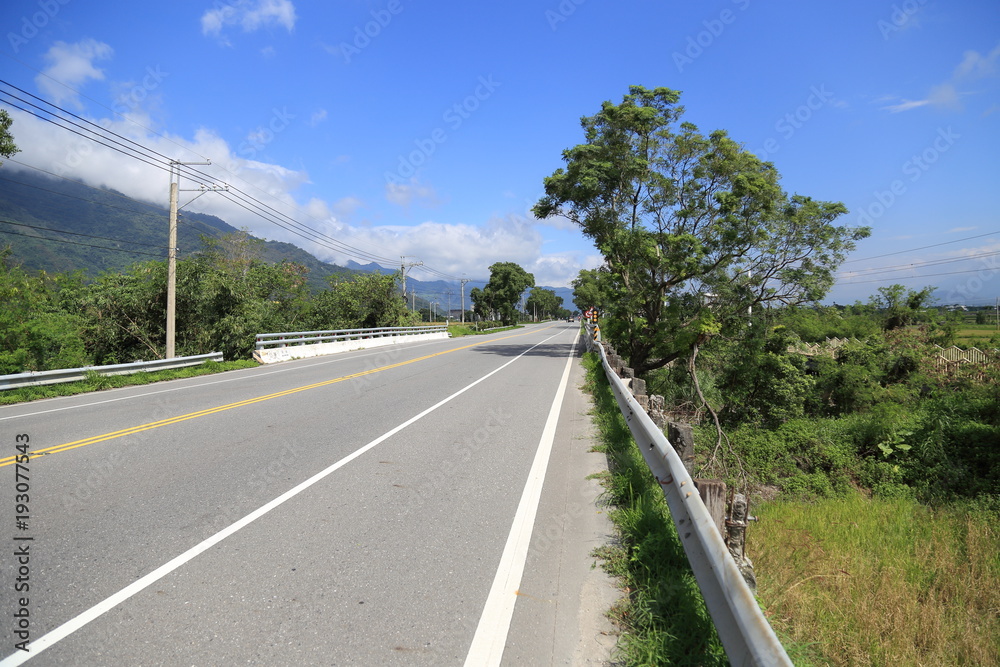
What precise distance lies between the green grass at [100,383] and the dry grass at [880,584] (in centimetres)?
1565

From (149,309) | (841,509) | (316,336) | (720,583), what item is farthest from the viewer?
(316,336)

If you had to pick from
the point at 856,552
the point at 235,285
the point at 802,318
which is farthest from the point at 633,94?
the point at 856,552

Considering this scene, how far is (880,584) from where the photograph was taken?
446cm

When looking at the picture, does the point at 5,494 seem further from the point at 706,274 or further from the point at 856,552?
the point at 706,274

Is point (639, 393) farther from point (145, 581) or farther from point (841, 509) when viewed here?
point (145, 581)

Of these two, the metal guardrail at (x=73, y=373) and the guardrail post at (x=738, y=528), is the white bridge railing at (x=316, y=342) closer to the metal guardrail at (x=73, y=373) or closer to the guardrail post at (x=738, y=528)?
the metal guardrail at (x=73, y=373)

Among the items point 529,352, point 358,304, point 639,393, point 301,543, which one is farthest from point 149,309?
point 301,543

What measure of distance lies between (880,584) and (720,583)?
324 cm

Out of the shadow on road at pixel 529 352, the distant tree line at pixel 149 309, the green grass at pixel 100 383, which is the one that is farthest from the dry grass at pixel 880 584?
the distant tree line at pixel 149 309

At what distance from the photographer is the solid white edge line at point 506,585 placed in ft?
9.32

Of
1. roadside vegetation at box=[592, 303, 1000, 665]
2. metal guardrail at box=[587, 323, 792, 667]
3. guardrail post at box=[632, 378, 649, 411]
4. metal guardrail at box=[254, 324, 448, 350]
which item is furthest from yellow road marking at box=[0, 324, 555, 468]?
metal guardrail at box=[254, 324, 448, 350]

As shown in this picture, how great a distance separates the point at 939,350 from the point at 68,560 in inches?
1145

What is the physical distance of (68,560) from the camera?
3795 millimetres

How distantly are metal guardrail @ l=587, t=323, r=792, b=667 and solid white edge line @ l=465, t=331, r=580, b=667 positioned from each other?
117 centimetres
